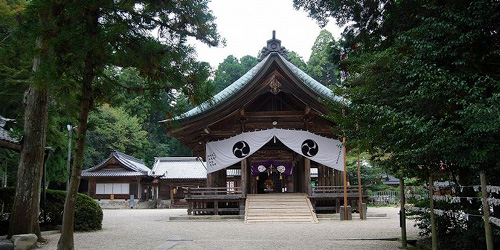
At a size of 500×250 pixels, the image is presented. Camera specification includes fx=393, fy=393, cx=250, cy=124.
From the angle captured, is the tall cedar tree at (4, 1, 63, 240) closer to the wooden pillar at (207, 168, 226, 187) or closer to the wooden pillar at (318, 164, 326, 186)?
the wooden pillar at (207, 168, 226, 187)

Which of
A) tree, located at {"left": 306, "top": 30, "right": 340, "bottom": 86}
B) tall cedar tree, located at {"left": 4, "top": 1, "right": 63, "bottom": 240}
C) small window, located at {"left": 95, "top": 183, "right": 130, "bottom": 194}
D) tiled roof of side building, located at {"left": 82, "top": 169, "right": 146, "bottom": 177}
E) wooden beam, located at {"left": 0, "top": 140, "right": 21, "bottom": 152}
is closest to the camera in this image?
tall cedar tree, located at {"left": 4, "top": 1, "right": 63, "bottom": 240}

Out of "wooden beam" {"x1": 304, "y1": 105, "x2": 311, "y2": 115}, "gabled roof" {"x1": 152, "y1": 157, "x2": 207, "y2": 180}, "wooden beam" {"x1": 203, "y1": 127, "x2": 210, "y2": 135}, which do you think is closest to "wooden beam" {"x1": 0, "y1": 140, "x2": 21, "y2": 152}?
"wooden beam" {"x1": 203, "y1": 127, "x2": 210, "y2": 135}

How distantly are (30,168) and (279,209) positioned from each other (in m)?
7.99

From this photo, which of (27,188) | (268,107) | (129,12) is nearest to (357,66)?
(129,12)

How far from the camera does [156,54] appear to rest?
20.0 feet

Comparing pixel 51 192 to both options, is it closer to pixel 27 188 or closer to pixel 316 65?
pixel 27 188

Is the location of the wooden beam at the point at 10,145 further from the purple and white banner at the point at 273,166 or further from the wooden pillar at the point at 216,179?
the purple and white banner at the point at 273,166

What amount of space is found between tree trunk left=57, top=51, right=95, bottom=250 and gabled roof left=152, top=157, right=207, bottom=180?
2585 cm

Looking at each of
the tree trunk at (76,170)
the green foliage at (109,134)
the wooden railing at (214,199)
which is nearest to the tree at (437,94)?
the tree trunk at (76,170)

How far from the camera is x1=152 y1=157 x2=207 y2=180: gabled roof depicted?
105ft

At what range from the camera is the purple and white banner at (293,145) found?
47.6ft

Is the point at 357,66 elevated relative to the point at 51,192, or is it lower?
elevated

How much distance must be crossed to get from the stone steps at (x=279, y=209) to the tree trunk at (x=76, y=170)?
713 cm

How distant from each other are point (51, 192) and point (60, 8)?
→ 6265mm
